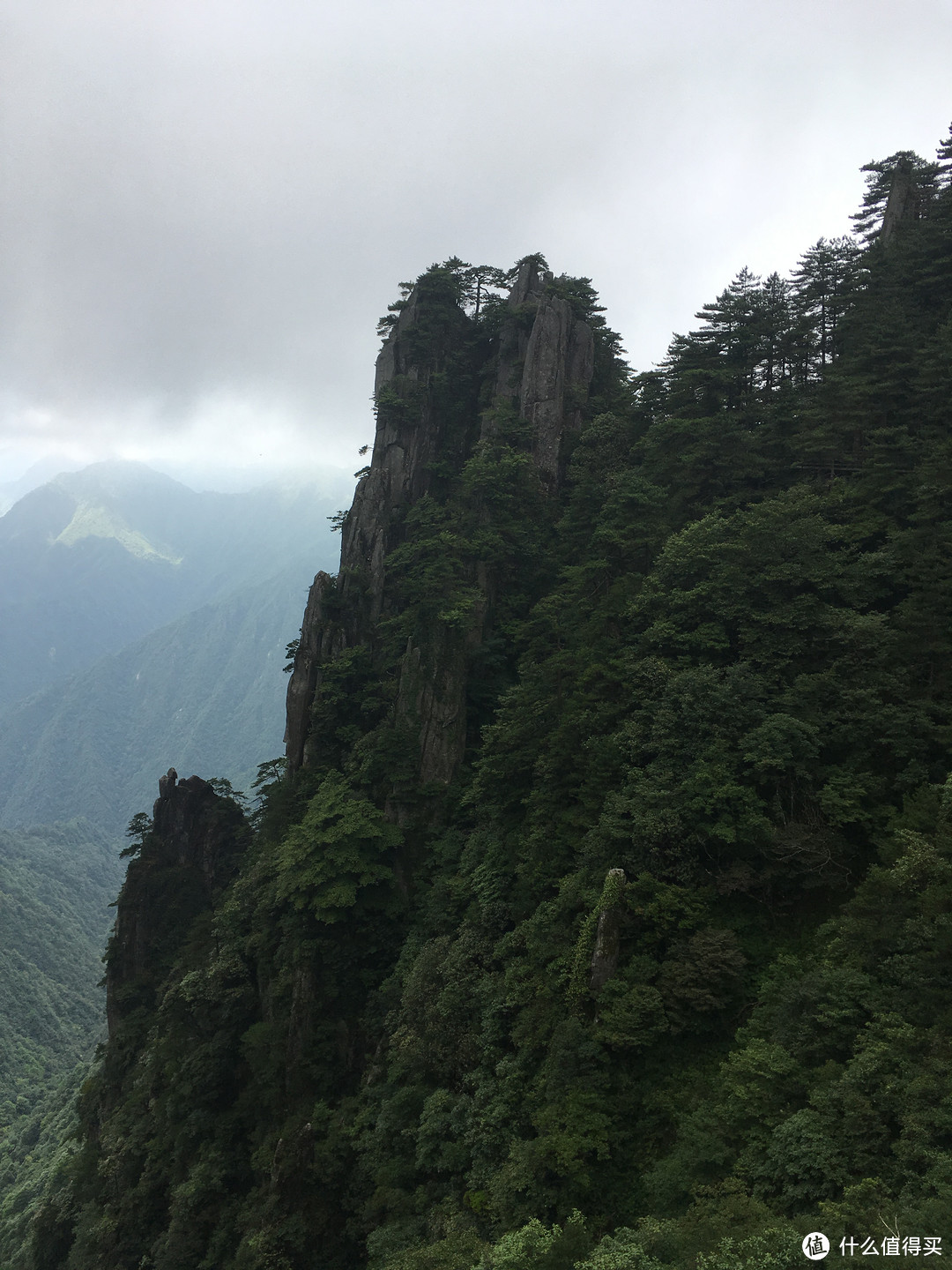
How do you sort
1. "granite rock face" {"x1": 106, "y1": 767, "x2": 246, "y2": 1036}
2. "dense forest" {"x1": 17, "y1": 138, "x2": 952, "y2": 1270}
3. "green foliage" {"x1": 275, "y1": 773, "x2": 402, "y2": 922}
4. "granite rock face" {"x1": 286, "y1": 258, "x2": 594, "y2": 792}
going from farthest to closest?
"granite rock face" {"x1": 106, "y1": 767, "x2": 246, "y2": 1036} < "granite rock face" {"x1": 286, "y1": 258, "x2": 594, "y2": 792} < "green foliage" {"x1": 275, "y1": 773, "x2": 402, "y2": 922} < "dense forest" {"x1": 17, "y1": 138, "x2": 952, "y2": 1270}

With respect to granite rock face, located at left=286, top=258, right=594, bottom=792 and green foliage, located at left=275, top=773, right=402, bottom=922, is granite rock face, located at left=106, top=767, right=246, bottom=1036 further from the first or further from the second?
green foliage, located at left=275, top=773, right=402, bottom=922

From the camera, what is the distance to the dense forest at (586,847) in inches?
485

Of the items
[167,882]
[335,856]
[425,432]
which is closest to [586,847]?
[335,856]

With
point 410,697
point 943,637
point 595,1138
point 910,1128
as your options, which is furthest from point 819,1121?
point 410,697

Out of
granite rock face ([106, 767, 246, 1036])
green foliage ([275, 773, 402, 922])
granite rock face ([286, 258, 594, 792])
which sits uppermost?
granite rock face ([286, 258, 594, 792])

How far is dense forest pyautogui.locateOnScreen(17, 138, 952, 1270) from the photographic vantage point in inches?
485

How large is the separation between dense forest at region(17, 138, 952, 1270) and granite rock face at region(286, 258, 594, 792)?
234 mm

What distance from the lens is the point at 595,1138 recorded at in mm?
13734

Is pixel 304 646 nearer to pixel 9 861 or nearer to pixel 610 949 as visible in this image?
pixel 610 949

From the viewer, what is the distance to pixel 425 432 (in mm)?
39562

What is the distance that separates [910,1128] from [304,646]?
30963mm

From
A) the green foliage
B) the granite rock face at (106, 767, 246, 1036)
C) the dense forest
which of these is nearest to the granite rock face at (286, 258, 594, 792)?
the dense forest

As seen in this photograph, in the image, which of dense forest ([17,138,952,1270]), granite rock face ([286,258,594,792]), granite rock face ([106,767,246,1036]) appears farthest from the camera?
granite rock face ([106,767,246,1036])

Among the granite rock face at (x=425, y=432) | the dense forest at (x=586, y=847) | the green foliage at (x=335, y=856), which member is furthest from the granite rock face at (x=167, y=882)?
the green foliage at (x=335, y=856)
